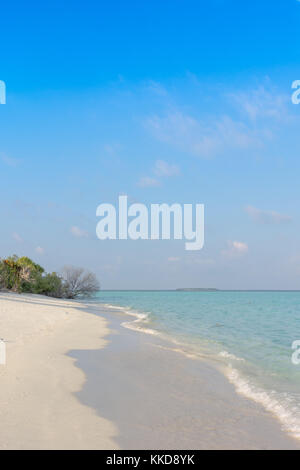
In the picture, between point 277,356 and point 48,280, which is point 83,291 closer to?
point 48,280

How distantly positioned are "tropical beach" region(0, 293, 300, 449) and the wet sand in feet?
0.05

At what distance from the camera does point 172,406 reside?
6.98 m

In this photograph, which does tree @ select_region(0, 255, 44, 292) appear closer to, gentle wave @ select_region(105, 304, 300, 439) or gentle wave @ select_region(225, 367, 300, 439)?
gentle wave @ select_region(105, 304, 300, 439)

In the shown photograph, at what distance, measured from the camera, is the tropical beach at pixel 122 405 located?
17.3ft

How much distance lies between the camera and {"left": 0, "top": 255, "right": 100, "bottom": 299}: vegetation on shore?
187ft

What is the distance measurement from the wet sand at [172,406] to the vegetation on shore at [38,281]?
48363 millimetres

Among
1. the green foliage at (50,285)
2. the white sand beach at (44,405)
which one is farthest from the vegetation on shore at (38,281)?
the white sand beach at (44,405)

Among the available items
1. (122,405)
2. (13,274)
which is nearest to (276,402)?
(122,405)

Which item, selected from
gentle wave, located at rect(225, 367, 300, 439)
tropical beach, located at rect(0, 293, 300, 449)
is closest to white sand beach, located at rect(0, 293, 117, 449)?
tropical beach, located at rect(0, 293, 300, 449)

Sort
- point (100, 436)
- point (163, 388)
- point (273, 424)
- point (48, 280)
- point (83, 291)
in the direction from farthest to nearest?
1. point (83, 291)
2. point (48, 280)
3. point (163, 388)
4. point (273, 424)
5. point (100, 436)

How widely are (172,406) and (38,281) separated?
66195 mm
